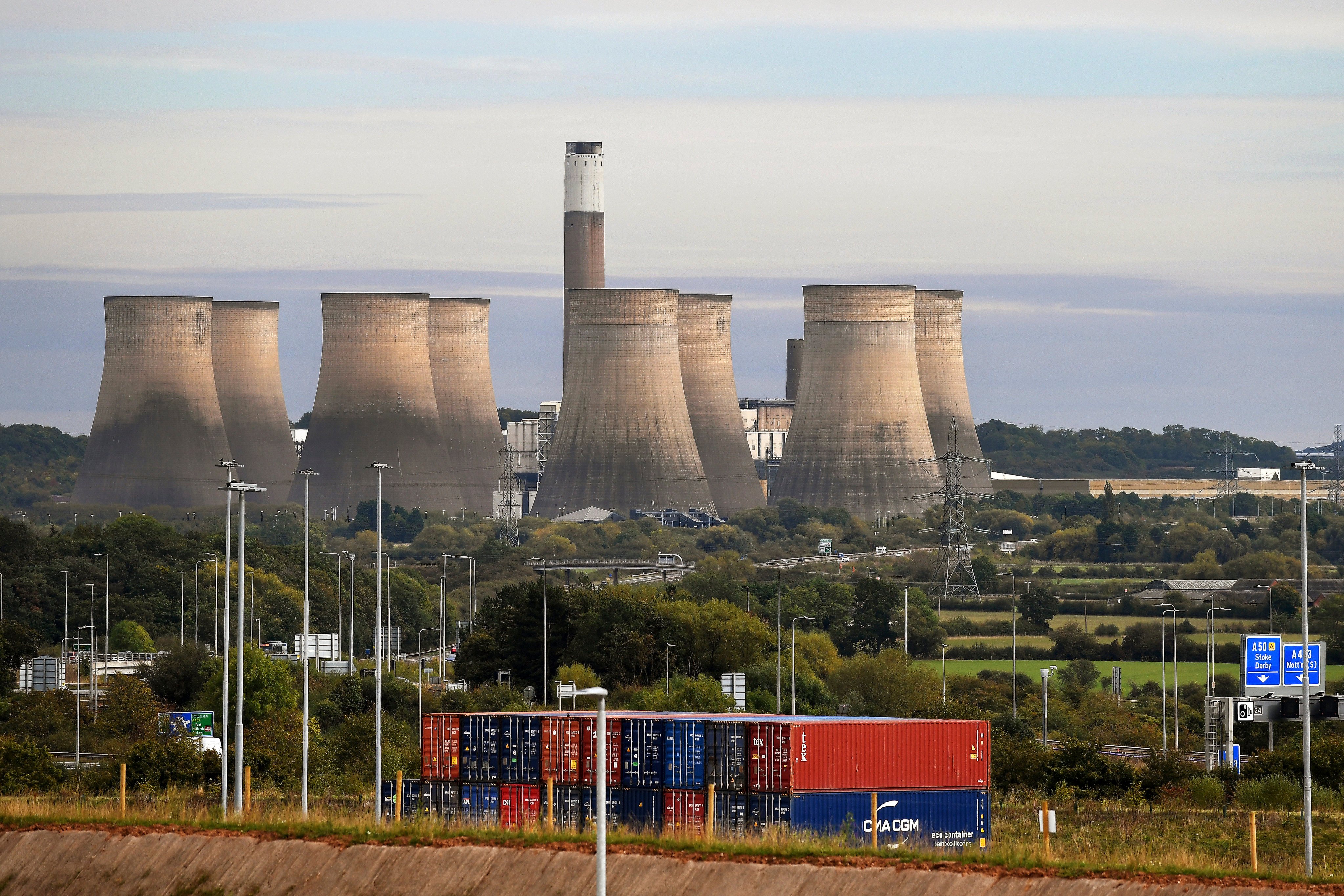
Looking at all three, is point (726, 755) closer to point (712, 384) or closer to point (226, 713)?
point (226, 713)

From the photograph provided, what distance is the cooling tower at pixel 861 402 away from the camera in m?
74.6

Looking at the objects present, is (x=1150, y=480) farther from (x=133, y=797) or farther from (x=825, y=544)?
(x=133, y=797)

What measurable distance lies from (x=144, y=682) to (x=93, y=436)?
3930 centimetres

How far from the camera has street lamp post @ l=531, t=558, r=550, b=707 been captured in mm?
36125

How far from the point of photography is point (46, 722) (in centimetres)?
3547

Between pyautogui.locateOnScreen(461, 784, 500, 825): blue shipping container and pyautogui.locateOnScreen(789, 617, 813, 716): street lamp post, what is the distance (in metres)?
8.80

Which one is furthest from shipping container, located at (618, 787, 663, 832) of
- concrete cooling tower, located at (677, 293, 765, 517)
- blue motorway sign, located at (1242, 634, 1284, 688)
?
concrete cooling tower, located at (677, 293, 765, 517)

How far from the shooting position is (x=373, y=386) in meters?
73.6

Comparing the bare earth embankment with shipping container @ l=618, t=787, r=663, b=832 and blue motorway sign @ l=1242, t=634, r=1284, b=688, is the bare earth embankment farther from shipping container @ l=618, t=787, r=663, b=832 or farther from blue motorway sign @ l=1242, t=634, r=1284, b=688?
blue motorway sign @ l=1242, t=634, r=1284, b=688

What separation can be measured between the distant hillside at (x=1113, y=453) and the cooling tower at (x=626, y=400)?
2778 inches

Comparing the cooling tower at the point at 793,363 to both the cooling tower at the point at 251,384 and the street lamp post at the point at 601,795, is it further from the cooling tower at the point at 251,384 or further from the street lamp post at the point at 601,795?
the street lamp post at the point at 601,795

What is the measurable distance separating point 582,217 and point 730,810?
6988cm

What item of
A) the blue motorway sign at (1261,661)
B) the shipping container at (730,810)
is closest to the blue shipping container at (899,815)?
the shipping container at (730,810)

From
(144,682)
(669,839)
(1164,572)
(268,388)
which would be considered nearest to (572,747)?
(669,839)
